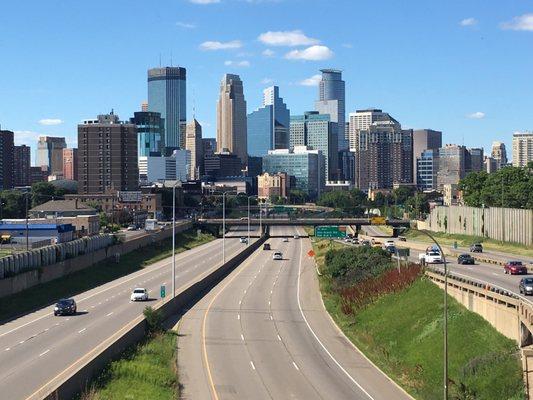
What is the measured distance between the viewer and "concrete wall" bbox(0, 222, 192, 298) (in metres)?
69.8

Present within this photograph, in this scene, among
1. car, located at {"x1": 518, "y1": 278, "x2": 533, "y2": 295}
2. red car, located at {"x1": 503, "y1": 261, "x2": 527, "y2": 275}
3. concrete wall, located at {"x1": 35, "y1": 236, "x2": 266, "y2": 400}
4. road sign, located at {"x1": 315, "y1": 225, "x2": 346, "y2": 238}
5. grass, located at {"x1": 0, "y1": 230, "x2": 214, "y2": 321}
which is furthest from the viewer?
road sign, located at {"x1": 315, "y1": 225, "x2": 346, "y2": 238}

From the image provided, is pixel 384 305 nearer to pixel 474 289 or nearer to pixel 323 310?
pixel 323 310

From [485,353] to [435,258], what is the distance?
128 ft

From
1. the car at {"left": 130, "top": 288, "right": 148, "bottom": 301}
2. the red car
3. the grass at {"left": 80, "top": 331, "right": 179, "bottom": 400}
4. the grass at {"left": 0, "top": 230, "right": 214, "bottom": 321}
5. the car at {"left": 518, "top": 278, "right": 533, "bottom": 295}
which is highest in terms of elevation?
the car at {"left": 518, "top": 278, "right": 533, "bottom": 295}

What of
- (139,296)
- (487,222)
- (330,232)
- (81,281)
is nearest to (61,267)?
(81,281)

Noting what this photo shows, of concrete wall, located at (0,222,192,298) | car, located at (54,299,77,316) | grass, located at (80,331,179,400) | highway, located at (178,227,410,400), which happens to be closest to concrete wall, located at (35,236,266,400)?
grass, located at (80,331,179,400)

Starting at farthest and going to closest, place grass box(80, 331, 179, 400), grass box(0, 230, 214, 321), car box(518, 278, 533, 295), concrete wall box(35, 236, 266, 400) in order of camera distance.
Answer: grass box(0, 230, 214, 321)
car box(518, 278, 533, 295)
grass box(80, 331, 179, 400)
concrete wall box(35, 236, 266, 400)

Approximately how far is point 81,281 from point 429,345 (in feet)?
166

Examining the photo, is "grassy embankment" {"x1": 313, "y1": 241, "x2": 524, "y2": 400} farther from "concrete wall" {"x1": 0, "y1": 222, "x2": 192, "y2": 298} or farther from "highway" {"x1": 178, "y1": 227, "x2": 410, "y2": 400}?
"concrete wall" {"x1": 0, "y1": 222, "x2": 192, "y2": 298}

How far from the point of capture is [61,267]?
8600 cm

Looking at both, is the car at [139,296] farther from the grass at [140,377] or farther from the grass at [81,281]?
the grass at [140,377]

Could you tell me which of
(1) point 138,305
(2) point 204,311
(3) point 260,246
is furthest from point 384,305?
(3) point 260,246

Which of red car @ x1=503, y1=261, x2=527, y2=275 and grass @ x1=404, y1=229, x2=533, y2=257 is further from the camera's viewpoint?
grass @ x1=404, y1=229, x2=533, y2=257

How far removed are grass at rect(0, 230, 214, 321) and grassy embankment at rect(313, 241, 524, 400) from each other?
24.0m
